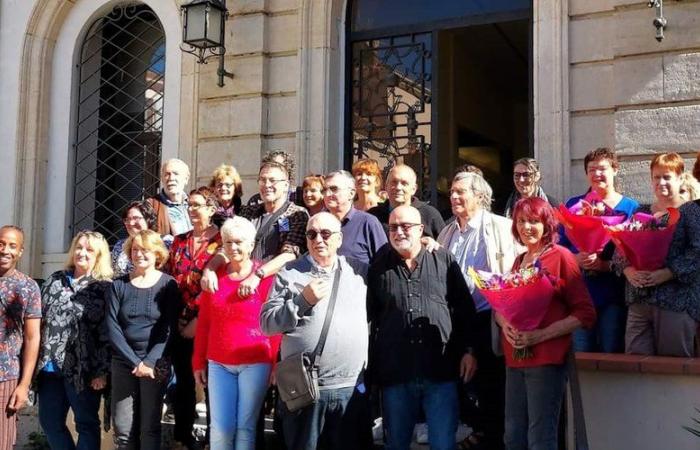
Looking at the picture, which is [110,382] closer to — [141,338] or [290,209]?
[141,338]

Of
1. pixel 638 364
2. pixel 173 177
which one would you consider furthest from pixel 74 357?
pixel 638 364

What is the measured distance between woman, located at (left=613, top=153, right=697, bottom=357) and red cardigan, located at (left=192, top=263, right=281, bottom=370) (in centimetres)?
214

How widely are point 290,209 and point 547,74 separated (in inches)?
127

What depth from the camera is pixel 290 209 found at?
5598mm

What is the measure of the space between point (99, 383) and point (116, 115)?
568cm

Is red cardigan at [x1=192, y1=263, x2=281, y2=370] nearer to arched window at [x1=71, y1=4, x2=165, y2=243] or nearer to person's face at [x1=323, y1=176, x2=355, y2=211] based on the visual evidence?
person's face at [x1=323, y1=176, x2=355, y2=211]

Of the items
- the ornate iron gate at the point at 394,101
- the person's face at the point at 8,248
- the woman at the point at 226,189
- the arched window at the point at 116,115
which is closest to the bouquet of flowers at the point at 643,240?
the woman at the point at 226,189

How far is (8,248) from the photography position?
5.66 metres

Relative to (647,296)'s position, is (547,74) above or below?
above

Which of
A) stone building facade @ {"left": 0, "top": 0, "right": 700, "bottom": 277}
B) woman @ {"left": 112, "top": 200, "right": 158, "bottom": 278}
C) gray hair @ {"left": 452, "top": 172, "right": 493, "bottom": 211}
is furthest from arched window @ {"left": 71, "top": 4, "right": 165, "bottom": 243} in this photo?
gray hair @ {"left": 452, "top": 172, "right": 493, "bottom": 211}

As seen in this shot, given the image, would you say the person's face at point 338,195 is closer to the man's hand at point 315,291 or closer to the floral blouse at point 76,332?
the man's hand at point 315,291

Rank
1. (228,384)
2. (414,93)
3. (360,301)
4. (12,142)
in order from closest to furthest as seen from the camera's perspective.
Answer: (360,301) → (228,384) → (414,93) → (12,142)

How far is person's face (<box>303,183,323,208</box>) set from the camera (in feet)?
19.1

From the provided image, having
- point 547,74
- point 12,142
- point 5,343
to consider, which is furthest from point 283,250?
point 12,142
